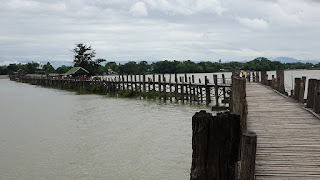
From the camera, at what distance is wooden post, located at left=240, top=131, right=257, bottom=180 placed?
476 cm

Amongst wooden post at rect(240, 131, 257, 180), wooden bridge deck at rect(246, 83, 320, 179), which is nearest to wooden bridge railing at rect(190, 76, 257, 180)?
wooden post at rect(240, 131, 257, 180)

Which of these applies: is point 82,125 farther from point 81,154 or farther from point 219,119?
point 219,119

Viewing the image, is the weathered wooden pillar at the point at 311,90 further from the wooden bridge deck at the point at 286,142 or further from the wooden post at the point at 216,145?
the wooden post at the point at 216,145

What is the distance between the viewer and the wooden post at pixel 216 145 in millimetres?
2914

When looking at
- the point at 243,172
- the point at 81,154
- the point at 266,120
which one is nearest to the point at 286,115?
the point at 266,120

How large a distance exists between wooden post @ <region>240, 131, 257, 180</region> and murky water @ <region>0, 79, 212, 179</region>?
5.91 metres

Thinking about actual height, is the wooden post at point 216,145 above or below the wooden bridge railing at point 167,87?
above

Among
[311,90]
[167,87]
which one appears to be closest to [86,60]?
[167,87]

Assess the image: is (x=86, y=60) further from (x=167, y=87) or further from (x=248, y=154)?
(x=248, y=154)

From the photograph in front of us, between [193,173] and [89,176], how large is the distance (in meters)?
8.61

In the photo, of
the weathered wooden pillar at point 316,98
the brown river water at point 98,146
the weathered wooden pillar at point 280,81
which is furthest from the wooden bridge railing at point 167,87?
the weathered wooden pillar at point 316,98

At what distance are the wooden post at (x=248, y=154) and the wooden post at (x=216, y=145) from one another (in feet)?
6.00

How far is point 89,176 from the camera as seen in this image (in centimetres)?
1104

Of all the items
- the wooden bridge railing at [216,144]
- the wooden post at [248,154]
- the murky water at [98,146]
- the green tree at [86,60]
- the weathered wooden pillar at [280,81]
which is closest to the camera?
the wooden bridge railing at [216,144]
